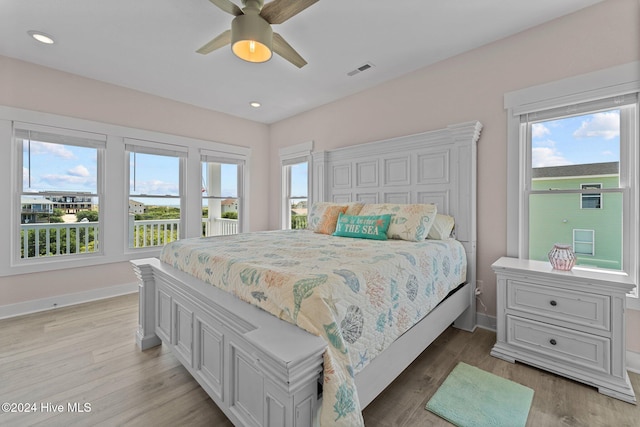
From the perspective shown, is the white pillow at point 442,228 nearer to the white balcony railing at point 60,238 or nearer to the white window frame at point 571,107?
the white window frame at point 571,107

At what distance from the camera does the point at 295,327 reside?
45.4 inches

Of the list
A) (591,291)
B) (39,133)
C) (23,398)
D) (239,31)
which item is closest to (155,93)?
(39,133)

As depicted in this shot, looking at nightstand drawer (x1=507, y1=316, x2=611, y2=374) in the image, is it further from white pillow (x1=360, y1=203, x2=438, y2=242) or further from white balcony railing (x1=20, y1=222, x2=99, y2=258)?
white balcony railing (x1=20, y1=222, x2=99, y2=258)

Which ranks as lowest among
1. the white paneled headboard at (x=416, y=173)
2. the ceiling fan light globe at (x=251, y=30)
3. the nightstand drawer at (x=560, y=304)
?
the nightstand drawer at (x=560, y=304)

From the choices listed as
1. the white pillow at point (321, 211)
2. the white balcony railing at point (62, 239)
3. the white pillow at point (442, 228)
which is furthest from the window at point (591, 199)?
the white balcony railing at point (62, 239)

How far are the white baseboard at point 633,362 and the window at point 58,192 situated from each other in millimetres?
5427

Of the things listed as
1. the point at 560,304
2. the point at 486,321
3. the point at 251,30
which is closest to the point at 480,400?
the point at 560,304

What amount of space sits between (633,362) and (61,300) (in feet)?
18.1

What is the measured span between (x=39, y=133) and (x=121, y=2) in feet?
6.75

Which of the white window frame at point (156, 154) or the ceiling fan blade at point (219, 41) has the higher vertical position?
the ceiling fan blade at point (219, 41)

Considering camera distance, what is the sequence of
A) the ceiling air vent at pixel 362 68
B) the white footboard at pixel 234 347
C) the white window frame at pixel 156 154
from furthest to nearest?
1. the white window frame at pixel 156 154
2. the ceiling air vent at pixel 362 68
3. the white footboard at pixel 234 347

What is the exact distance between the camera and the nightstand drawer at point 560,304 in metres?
1.76

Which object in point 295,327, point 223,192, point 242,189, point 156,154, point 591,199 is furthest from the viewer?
point 242,189

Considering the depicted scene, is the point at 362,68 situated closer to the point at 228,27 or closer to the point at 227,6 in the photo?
the point at 228,27
